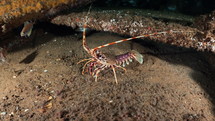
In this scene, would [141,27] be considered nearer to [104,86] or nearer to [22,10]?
[104,86]

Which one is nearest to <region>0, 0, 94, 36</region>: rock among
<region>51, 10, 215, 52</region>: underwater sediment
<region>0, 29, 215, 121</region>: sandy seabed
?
<region>0, 29, 215, 121</region>: sandy seabed

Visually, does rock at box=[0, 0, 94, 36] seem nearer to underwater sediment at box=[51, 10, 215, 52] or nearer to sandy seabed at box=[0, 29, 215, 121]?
sandy seabed at box=[0, 29, 215, 121]

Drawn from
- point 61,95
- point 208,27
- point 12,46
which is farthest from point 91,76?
point 208,27

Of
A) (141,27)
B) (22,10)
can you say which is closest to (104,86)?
(22,10)

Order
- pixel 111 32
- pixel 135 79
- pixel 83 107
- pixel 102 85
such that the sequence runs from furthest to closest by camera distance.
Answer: pixel 111 32
pixel 135 79
pixel 102 85
pixel 83 107

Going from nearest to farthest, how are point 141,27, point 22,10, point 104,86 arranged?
point 104,86 < point 22,10 < point 141,27

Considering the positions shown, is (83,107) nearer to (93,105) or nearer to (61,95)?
(93,105)

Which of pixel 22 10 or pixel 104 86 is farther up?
pixel 22 10

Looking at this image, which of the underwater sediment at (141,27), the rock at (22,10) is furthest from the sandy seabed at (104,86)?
the rock at (22,10)
